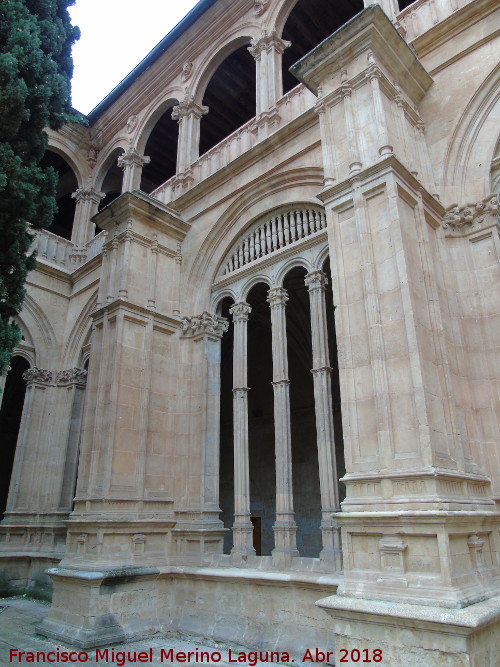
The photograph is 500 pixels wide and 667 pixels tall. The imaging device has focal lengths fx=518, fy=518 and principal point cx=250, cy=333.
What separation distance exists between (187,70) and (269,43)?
297cm

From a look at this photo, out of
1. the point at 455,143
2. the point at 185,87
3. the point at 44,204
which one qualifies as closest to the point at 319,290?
the point at 455,143

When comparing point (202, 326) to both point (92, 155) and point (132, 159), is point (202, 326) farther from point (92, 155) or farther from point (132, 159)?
point (92, 155)

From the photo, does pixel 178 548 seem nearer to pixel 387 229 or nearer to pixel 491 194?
pixel 387 229

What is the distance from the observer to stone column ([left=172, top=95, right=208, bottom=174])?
465 inches

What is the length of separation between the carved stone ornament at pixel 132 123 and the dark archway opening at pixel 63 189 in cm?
267

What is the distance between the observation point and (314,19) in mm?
12828

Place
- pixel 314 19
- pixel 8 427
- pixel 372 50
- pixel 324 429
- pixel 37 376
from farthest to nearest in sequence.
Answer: pixel 8 427 → pixel 37 376 → pixel 314 19 → pixel 324 429 → pixel 372 50

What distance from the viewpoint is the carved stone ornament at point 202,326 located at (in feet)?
33.0

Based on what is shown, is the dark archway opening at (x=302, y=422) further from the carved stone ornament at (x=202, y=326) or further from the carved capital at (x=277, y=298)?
the carved capital at (x=277, y=298)

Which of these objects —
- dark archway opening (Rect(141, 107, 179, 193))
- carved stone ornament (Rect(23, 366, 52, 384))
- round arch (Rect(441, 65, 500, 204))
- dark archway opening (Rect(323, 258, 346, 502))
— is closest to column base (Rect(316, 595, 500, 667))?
round arch (Rect(441, 65, 500, 204))

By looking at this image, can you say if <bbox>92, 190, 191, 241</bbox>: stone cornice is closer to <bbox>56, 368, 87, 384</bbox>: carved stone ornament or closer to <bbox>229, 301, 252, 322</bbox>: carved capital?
<bbox>229, 301, 252, 322</bbox>: carved capital

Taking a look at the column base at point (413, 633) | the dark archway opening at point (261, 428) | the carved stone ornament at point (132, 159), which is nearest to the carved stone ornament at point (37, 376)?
the dark archway opening at point (261, 428)

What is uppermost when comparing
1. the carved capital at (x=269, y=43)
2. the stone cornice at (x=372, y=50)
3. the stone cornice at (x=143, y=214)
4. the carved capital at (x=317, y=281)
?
the carved capital at (x=269, y=43)

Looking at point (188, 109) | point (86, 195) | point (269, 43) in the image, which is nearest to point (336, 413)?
point (188, 109)
